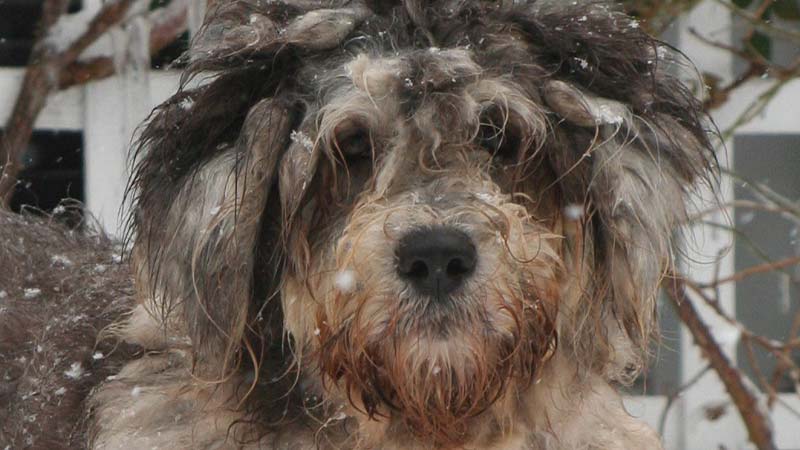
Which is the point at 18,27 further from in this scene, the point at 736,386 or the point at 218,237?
the point at 218,237

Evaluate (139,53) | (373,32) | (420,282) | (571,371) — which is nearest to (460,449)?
(571,371)

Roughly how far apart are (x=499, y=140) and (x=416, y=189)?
0.22 m

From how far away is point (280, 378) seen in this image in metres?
3.18

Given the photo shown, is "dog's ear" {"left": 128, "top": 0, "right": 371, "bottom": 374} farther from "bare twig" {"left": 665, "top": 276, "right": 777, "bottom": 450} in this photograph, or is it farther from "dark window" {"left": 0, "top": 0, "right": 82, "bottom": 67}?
"dark window" {"left": 0, "top": 0, "right": 82, "bottom": 67}

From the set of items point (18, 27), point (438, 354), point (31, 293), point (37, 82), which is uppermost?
point (438, 354)

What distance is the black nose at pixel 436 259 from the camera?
2.79 metres

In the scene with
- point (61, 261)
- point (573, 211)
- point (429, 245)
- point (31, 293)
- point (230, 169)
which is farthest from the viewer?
point (61, 261)

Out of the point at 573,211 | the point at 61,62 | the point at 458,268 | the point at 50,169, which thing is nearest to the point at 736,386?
the point at 573,211

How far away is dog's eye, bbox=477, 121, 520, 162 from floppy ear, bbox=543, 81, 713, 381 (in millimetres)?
107

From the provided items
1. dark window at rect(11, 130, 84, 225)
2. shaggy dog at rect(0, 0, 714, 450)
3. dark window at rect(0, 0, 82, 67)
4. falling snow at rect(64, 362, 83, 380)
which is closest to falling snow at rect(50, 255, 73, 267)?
falling snow at rect(64, 362, 83, 380)

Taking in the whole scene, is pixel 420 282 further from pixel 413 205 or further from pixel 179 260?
pixel 179 260

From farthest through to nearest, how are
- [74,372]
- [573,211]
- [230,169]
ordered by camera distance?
[74,372] → [573,211] → [230,169]

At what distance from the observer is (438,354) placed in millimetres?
2906

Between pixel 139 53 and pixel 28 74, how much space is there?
449mm
